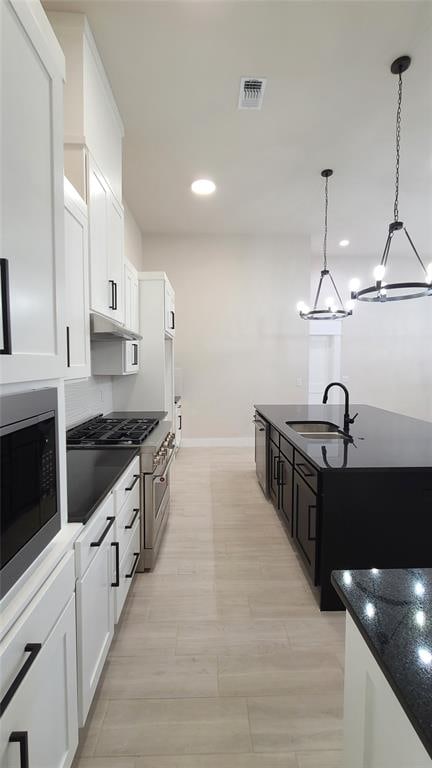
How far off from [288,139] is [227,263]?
8.65 ft

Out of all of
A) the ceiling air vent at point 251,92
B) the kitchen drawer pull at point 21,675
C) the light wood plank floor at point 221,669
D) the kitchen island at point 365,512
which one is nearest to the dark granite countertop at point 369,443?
the kitchen island at point 365,512

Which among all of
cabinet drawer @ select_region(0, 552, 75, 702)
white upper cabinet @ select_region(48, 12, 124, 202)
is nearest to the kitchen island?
cabinet drawer @ select_region(0, 552, 75, 702)

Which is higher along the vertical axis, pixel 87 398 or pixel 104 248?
Result: pixel 104 248

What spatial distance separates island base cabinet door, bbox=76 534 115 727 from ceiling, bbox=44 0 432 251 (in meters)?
2.87

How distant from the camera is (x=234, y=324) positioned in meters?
5.86

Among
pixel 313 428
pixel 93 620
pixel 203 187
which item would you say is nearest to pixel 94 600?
pixel 93 620

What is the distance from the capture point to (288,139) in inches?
126

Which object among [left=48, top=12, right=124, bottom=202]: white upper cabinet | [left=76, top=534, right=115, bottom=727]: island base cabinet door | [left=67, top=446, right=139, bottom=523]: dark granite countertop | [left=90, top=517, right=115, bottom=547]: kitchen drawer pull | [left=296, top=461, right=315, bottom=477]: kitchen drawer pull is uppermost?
[left=48, top=12, right=124, bottom=202]: white upper cabinet

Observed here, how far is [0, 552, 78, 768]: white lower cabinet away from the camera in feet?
2.48

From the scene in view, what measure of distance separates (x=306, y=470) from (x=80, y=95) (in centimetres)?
255

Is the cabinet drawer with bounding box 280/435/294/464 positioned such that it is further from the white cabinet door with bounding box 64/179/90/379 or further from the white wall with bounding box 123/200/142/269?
the white wall with bounding box 123/200/142/269

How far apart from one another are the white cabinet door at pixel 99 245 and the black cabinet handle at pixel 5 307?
1.26 m

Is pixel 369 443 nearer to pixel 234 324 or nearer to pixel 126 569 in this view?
pixel 126 569

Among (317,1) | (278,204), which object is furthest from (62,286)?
(278,204)
